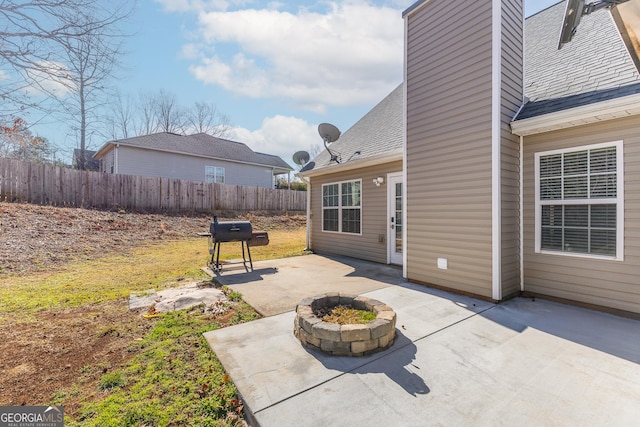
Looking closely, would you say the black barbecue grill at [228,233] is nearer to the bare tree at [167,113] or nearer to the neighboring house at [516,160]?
the neighboring house at [516,160]

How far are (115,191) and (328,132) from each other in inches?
406

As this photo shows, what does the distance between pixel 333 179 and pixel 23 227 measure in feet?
30.6

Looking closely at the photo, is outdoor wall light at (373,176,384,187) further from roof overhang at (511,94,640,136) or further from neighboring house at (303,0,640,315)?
roof overhang at (511,94,640,136)

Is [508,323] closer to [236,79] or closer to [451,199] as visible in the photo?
[451,199]

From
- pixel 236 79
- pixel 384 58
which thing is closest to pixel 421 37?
pixel 384 58

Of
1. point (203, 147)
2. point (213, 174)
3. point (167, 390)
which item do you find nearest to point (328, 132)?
point (167, 390)

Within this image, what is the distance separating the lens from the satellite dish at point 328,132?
8609mm

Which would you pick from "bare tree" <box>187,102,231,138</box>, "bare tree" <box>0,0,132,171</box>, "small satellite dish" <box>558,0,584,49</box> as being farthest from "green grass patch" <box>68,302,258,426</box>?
"bare tree" <box>187,102,231,138</box>

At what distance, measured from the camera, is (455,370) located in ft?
7.77

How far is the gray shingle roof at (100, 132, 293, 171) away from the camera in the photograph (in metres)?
15.7

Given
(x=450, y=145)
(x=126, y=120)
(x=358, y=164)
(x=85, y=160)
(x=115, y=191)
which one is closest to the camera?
(x=450, y=145)

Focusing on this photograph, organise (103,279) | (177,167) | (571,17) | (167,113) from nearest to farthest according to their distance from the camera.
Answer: (571,17) → (103,279) → (177,167) → (167,113)

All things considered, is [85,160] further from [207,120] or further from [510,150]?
[510,150]

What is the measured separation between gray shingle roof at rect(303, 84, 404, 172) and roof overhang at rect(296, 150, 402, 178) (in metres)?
0.09
